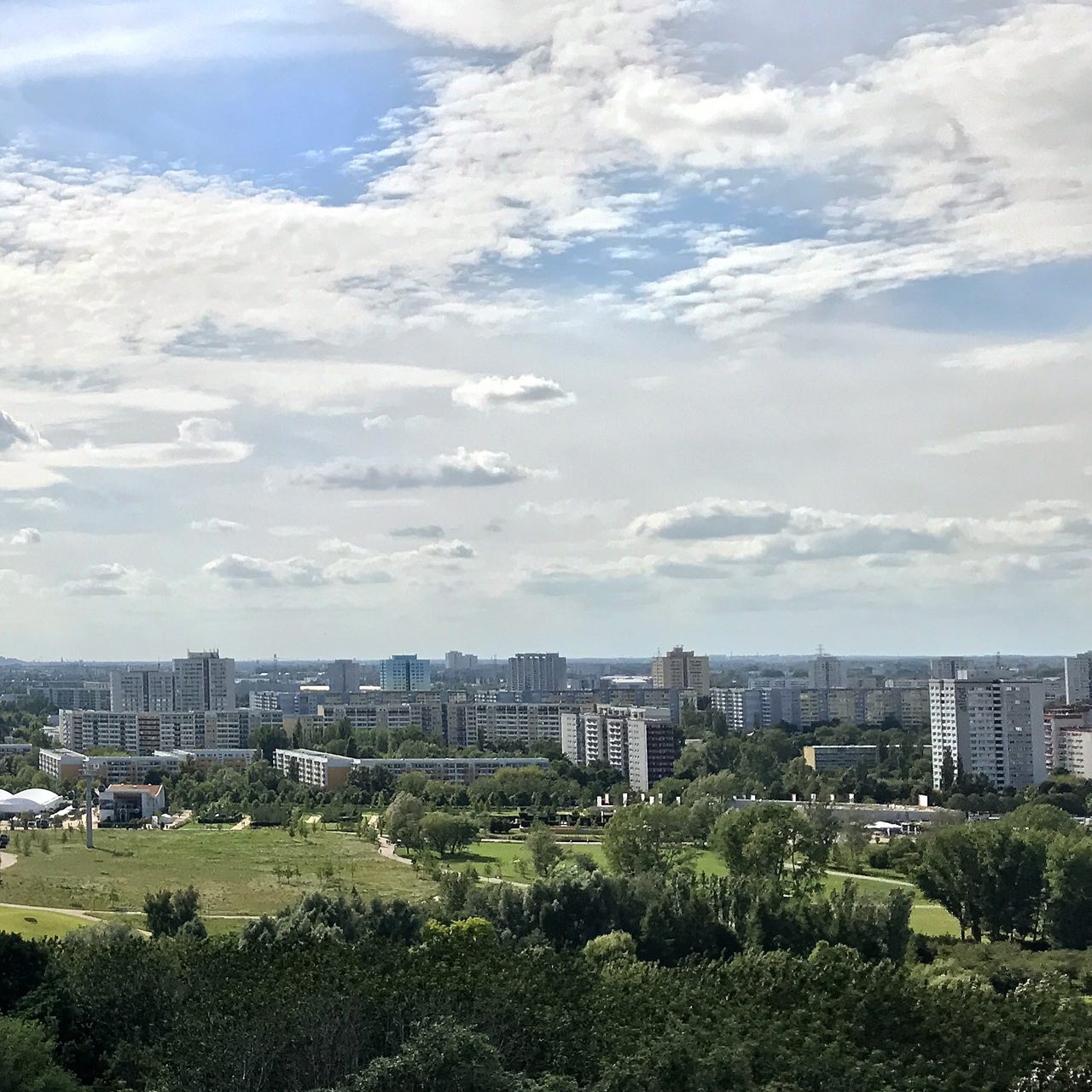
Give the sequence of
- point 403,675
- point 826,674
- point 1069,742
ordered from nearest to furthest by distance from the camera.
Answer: point 1069,742
point 826,674
point 403,675

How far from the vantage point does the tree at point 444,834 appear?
39094 mm

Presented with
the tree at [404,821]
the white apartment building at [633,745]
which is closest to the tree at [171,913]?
the tree at [404,821]

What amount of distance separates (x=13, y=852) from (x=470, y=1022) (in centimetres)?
2932

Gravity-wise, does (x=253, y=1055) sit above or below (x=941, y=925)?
above

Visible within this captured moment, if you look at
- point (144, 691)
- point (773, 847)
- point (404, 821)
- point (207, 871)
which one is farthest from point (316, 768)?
point (144, 691)

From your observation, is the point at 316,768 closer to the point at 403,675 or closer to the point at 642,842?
the point at 642,842

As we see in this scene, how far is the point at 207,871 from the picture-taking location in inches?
1375

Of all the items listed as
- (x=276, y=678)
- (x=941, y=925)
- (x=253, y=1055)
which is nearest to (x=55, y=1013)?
(x=253, y=1055)

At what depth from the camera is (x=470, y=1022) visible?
1410cm

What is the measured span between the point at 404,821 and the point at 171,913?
650 inches

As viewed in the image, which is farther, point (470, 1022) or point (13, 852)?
point (13, 852)

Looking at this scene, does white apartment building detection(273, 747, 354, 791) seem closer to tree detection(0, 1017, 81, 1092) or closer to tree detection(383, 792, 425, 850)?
tree detection(383, 792, 425, 850)

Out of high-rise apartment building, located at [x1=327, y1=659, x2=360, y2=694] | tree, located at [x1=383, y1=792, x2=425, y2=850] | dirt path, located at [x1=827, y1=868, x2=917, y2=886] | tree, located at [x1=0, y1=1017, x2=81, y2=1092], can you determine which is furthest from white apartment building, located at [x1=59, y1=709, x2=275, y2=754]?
high-rise apartment building, located at [x1=327, y1=659, x2=360, y2=694]

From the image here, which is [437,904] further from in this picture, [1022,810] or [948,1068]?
[1022,810]
